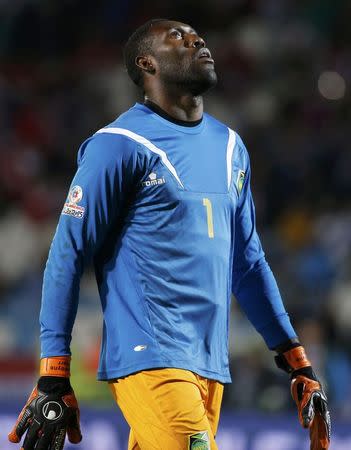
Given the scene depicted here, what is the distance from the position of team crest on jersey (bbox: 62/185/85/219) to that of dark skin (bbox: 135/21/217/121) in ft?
1.64

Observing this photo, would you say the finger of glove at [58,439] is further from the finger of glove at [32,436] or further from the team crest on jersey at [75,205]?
the team crest on jersey at [75,205]

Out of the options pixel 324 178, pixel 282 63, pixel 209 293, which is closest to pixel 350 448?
pixel 209 293

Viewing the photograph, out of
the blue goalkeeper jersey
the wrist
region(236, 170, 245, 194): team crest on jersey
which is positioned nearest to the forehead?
the blue goalkeeper jersey

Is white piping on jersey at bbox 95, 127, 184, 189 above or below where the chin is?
below

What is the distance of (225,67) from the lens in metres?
11.3

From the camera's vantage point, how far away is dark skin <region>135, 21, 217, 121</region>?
3803 millimetres

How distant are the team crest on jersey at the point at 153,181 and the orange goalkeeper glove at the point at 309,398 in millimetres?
917

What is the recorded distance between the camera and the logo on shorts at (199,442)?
134 inches

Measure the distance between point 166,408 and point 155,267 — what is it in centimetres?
49

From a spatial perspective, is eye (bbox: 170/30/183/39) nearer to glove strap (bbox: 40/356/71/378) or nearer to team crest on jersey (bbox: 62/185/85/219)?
team crest on jersey (bbox: 62/185/85/219)

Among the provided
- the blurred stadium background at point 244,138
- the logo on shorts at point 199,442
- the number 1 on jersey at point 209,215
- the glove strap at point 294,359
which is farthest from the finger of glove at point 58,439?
the blurred stadium background at point 244,138

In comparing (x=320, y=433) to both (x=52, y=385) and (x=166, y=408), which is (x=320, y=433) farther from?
(x=52, y=385)

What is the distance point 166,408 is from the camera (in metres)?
3.46

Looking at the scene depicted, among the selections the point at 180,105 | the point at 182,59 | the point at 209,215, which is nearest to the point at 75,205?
the point at 209,215
